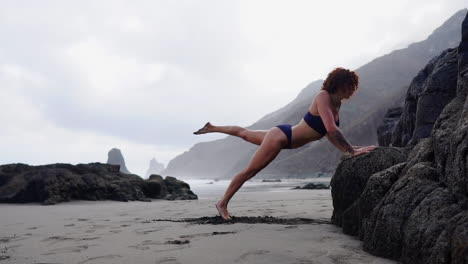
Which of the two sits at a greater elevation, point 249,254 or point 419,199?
point 419,199

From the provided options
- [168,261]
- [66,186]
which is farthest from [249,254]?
[66,186]

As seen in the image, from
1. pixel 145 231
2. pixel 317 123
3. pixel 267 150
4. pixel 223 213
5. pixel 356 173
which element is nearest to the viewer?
pixel 356 173

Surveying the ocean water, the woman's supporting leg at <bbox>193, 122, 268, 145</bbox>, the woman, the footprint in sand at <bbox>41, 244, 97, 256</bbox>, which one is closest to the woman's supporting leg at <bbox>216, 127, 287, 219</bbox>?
the woman

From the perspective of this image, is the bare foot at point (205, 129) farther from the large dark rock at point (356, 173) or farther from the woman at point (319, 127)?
the large dark rock at point (356, 173)

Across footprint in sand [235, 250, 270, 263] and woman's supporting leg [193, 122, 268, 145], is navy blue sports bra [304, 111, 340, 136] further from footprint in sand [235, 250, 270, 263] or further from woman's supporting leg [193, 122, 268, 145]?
footprint in sand [235, 250, 270, 263]

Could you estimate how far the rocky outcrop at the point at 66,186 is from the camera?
10.8 meters

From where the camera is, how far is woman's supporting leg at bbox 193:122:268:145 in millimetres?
5145

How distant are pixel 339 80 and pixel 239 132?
5.33 feet

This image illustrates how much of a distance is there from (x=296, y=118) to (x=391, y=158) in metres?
119

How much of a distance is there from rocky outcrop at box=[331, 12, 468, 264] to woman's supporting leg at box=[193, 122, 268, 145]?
140 centimetres

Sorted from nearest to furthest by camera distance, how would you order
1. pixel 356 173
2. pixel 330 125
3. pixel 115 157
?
1. pixel 356 173
2. pixel 330 125
3. pixel 115 157

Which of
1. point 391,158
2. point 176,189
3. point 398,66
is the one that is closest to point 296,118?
point 398,66

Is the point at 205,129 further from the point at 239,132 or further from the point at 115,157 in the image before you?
the point at 115,157

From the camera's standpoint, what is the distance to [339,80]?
4.59m
